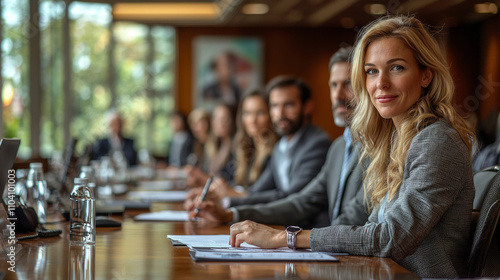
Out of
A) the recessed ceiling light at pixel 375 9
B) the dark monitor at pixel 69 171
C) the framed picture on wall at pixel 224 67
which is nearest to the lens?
the dark monitor at pixel 69 171

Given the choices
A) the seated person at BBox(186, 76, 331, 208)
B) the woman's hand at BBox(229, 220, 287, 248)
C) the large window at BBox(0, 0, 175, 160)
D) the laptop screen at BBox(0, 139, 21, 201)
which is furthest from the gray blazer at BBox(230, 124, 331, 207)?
the large window at BBox(0, 0, 175, 160)

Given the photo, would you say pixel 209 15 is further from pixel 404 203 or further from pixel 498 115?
pixel 404 203

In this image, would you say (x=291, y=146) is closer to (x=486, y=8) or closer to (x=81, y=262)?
(x=81, y=262)

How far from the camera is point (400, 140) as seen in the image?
1866mm

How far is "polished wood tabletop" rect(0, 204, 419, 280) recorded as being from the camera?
1.41 m

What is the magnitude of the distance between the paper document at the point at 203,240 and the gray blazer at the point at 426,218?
28 cm

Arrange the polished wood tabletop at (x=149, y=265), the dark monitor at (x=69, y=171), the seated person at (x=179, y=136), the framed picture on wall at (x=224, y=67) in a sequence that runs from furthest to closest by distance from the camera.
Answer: the framed picture on wall at (x=224, y=67) → the seated person at (x=179, y=136) → the dark monitor at (x=69, y=171) → the polished wood tabletop at (x=149, y=265)

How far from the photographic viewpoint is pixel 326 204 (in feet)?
9.72

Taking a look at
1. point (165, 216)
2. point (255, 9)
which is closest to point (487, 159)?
point (165, 216)

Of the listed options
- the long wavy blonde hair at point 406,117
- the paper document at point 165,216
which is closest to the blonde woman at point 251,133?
the paper document at point 165,216

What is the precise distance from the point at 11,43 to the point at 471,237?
618 cm

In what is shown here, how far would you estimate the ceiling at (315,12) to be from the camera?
8.80m

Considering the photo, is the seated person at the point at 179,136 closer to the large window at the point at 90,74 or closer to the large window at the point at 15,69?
the large window at the point at 90,74

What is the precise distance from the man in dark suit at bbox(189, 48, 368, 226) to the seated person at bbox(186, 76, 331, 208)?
0.52 metres
